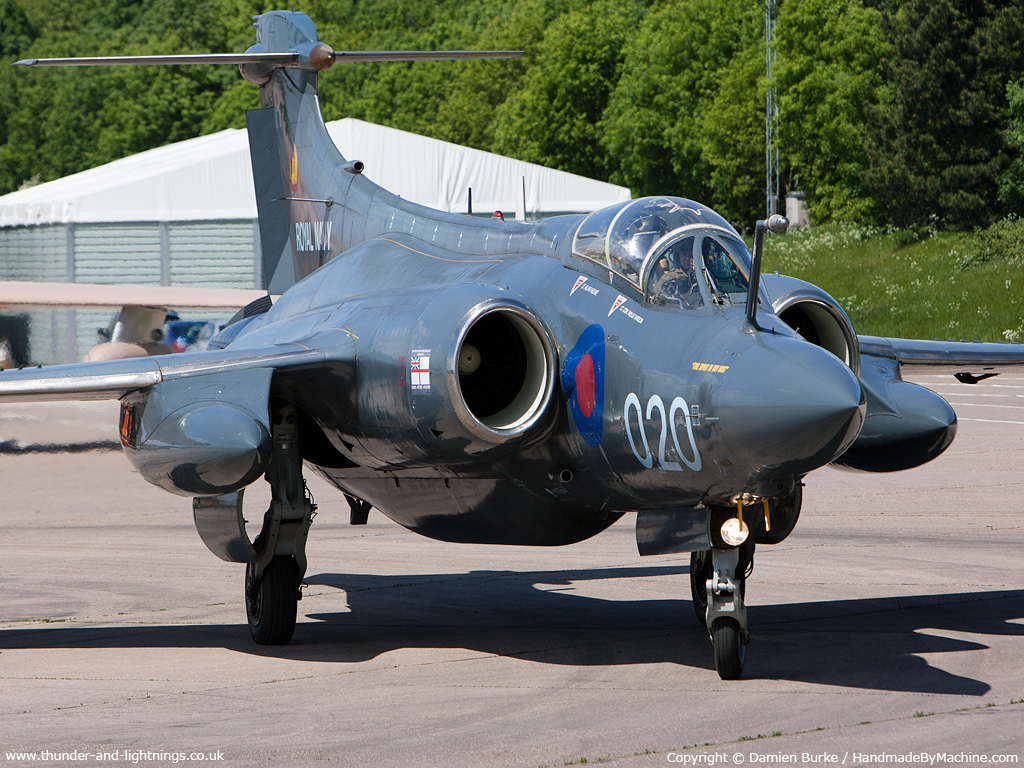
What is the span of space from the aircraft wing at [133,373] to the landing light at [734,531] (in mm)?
3096

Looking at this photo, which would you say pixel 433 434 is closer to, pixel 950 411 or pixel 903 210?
pixel 950 411

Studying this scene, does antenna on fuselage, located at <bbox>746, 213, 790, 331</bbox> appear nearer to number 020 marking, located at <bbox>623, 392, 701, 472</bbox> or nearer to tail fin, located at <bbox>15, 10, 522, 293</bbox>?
number 020 marking, located at <bbox>623, 392, 701, 472</bbox>

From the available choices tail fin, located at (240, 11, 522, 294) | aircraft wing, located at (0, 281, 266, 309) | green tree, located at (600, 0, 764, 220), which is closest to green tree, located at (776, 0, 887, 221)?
green tree, located at (600, 0, 764, 220)

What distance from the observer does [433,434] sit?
8367 mm

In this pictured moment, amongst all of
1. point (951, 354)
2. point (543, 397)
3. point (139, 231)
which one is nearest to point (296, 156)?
point (543, 397)

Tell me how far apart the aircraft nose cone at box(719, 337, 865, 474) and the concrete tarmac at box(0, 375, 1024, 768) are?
1.47 meters

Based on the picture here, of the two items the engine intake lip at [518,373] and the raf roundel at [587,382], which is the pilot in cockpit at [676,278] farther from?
the engine intake lip at [518,373]

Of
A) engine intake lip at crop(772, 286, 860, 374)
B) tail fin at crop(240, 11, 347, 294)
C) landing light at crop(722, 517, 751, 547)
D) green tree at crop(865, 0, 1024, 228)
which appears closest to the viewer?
landing light at crop(722, 517, 751, 547)

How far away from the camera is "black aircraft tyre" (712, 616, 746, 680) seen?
7934 mm

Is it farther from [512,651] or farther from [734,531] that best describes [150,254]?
[734,531]

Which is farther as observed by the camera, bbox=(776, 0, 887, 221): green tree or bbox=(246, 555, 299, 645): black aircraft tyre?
bbox=(776, 0, 887, 221): green tree

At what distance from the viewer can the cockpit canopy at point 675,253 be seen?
796 cm

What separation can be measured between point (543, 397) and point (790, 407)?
188 centimetres

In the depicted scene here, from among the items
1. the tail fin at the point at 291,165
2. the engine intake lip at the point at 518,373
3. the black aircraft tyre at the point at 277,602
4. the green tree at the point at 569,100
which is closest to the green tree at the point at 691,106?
the green tree at the point at 569,100
